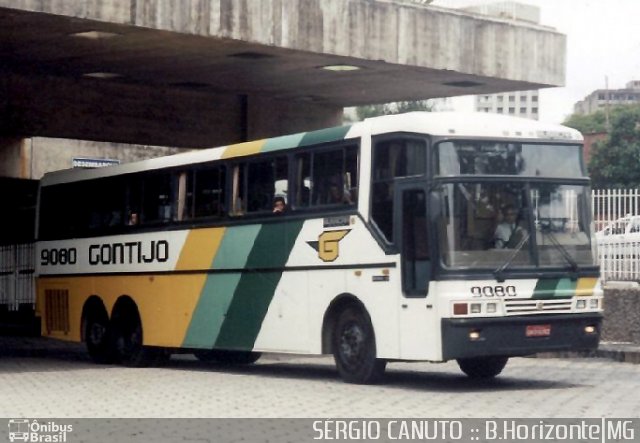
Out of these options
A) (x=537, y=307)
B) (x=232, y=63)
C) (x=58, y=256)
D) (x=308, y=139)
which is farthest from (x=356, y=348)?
(x=232, y=63)

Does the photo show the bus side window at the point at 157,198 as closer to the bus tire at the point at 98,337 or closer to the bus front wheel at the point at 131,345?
the bus front wheel at the point at 131,345

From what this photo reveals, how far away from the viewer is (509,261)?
59.0 ft

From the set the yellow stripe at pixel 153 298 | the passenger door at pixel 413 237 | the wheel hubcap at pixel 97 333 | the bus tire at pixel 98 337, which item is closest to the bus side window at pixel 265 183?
the yellow stripe at pixel 153 298

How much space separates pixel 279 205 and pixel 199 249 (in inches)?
91.0

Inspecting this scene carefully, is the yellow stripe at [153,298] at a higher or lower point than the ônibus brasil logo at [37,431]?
higher

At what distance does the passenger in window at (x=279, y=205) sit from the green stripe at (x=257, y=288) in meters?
0.18

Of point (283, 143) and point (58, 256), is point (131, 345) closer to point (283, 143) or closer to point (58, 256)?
point (58, 256)

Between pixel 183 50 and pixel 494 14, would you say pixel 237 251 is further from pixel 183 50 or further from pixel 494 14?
pixel 494 14

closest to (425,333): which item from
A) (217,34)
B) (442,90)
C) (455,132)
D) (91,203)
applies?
(455,132)

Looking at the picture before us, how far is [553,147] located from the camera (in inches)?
744

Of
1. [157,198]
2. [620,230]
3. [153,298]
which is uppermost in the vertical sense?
[157,198]

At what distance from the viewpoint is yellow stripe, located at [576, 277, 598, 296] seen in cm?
1847

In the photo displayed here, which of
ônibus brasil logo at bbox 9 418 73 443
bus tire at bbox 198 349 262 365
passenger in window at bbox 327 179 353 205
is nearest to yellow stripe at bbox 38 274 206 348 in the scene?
bus tire at bbox 198 349 262 365

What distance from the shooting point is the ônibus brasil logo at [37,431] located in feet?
42.3
